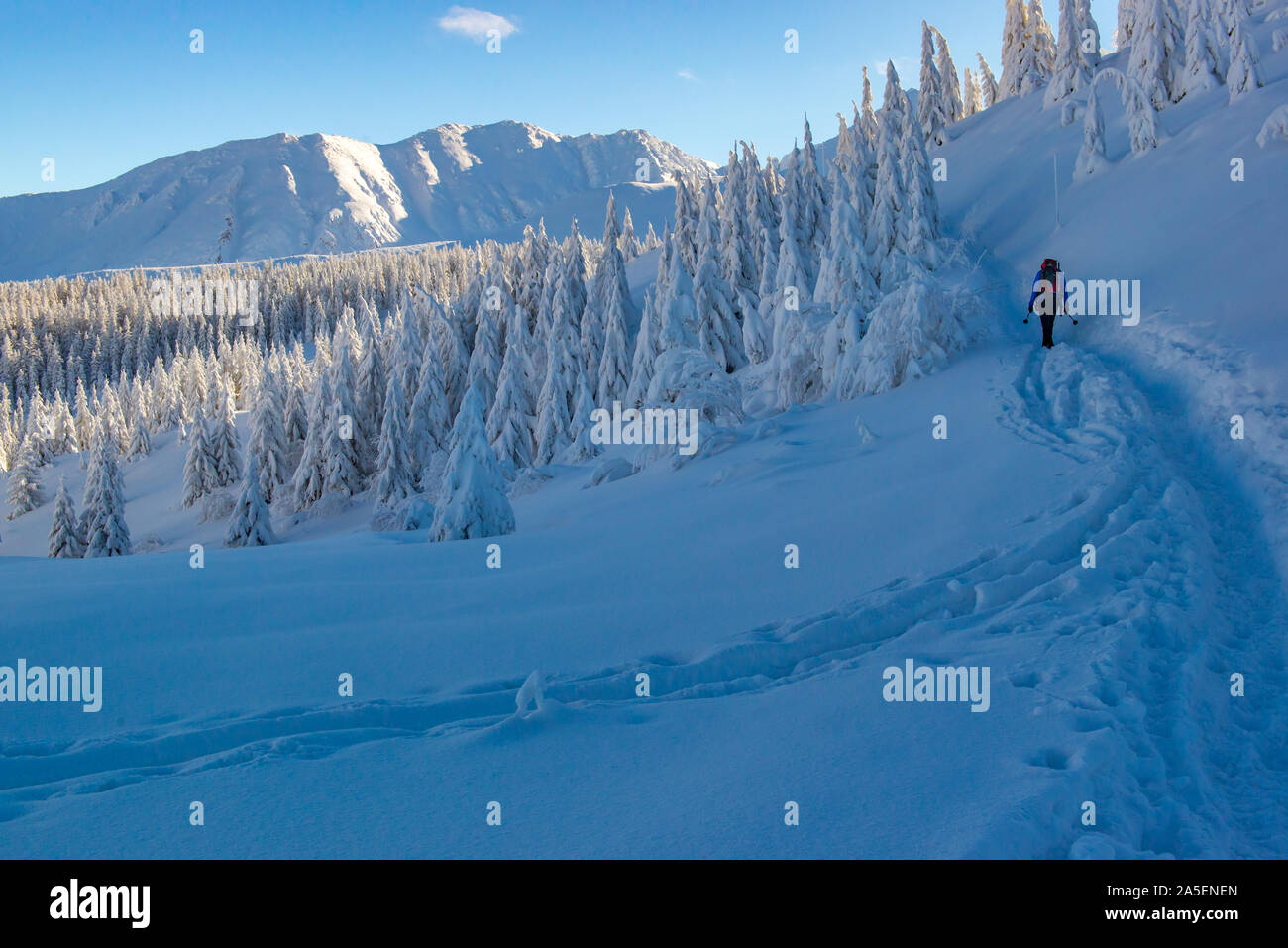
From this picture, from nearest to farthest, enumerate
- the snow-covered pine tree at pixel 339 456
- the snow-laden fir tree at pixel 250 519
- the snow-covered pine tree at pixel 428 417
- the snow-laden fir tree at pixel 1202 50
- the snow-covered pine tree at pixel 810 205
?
1. the snow-laden fir tree at pixel 1202 50
2. the snow-laden fir tree at pixel 250 519
3. the snow-covered pine tree at pixel 428 417
4. the snow-covered pine tree at pixel 339 456
5. the snow-covered pine tree at pixel 810 205

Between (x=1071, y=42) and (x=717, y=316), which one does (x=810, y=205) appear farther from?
(x=1071, y=42)

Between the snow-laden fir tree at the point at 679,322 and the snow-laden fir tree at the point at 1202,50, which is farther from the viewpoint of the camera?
the snow-laden fir tree at the point at 1202,50

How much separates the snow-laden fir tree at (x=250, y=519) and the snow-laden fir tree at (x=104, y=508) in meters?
8.33

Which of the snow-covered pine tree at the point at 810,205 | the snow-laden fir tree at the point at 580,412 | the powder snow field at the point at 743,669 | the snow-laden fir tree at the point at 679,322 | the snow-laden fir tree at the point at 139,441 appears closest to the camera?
the powder snow field at the point at 743,669

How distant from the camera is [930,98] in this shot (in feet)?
184

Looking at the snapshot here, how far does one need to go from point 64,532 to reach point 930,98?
61690mm

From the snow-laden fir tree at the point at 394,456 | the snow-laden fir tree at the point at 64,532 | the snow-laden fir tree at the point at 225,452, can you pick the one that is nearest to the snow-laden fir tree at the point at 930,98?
the snow-laden fir tree at the point at 394,456

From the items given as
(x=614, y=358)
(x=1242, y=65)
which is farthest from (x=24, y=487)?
(x=1242, y=65)

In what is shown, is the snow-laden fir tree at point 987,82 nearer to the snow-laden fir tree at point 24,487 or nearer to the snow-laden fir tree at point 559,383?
the snow-laden fir tree at point 559,383

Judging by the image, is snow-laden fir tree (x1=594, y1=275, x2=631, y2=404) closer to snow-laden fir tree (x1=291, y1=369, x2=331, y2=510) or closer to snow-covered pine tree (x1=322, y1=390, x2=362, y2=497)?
snow-covered pine tree (x1=322, y1=390, x2=362, y2=497)

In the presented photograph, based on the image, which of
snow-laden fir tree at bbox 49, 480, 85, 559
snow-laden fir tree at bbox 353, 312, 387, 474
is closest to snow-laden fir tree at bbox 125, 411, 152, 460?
snow-laden fir tree at bbox 49, 480, 85, 559

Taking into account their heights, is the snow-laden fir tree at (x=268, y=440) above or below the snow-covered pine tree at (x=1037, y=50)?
below

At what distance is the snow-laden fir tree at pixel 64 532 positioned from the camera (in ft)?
127
